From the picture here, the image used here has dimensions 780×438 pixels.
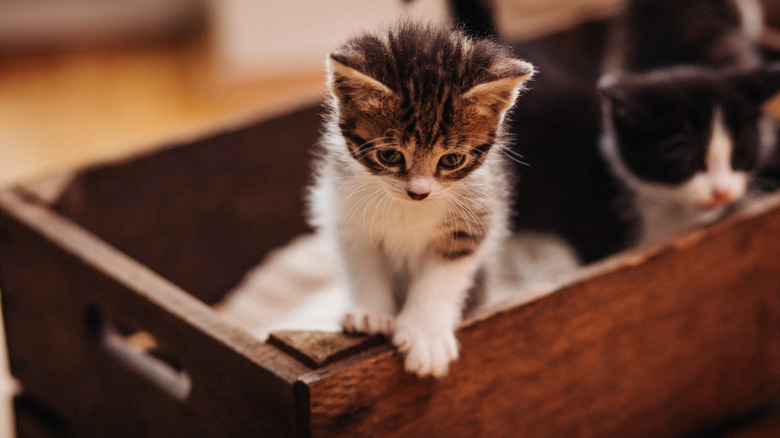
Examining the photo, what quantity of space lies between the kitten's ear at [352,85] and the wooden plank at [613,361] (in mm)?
236

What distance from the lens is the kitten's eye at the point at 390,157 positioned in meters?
0.78

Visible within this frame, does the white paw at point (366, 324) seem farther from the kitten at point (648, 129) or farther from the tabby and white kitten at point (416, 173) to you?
the kitten at point (648, 129)

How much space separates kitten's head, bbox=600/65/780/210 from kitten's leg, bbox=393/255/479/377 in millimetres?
378

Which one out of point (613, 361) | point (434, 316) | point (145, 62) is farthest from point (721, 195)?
point (145, 62)

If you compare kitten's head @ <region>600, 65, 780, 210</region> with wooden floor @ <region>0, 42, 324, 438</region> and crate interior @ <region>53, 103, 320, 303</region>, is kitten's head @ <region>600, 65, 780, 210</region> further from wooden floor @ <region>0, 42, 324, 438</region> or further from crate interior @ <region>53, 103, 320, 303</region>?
wooden floor @ <region>0, 42, 324, 438</region>

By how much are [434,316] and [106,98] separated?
7.10 ft

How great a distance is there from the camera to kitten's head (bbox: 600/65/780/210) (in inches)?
44.9

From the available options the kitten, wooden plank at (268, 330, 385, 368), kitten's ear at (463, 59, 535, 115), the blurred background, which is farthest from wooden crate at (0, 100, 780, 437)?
the blurred background

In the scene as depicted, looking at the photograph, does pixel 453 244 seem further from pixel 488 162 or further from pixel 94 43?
pixel 94 43

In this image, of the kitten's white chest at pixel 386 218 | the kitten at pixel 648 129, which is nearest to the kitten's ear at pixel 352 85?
the kitten's white chest at pixel 386 218

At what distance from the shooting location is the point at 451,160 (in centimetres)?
79

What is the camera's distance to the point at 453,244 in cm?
90

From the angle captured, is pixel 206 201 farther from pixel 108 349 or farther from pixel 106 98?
pixel 106 98

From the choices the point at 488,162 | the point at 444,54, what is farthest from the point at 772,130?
the point at 444,54
